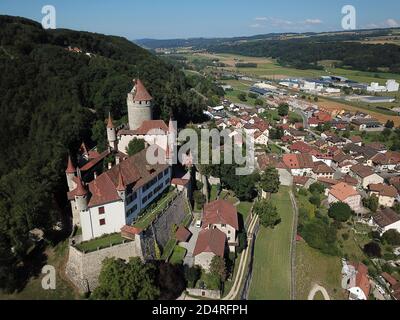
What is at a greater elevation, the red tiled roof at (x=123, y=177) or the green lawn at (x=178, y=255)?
the red tiled roof at (x=123, y=177)

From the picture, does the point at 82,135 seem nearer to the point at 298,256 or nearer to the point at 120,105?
the point at 120,105

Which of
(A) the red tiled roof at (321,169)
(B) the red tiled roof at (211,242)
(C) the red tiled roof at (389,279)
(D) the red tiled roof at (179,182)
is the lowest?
(C) the red tiled roof at (389,279)

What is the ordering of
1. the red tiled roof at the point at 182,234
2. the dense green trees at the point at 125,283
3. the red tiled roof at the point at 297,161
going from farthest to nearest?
the red tiled roof at the point at 297,161 → the red tiled roof at the point at 182,234 → the dense green trees at the point at 125,283

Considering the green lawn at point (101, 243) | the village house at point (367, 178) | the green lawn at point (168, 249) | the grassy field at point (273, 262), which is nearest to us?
the green lawn at point (101, 243)

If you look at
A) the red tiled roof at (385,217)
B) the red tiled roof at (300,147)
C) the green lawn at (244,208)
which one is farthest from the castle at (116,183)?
the red tiled roof at (300,147)

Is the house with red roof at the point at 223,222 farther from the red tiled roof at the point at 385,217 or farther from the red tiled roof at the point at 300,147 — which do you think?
the red tiled roof at the point at 300,147

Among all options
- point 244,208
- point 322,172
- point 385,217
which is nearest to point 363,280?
point 244,208

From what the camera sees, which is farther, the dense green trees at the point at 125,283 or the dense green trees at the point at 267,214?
the dense green trees at the point at 267,214
